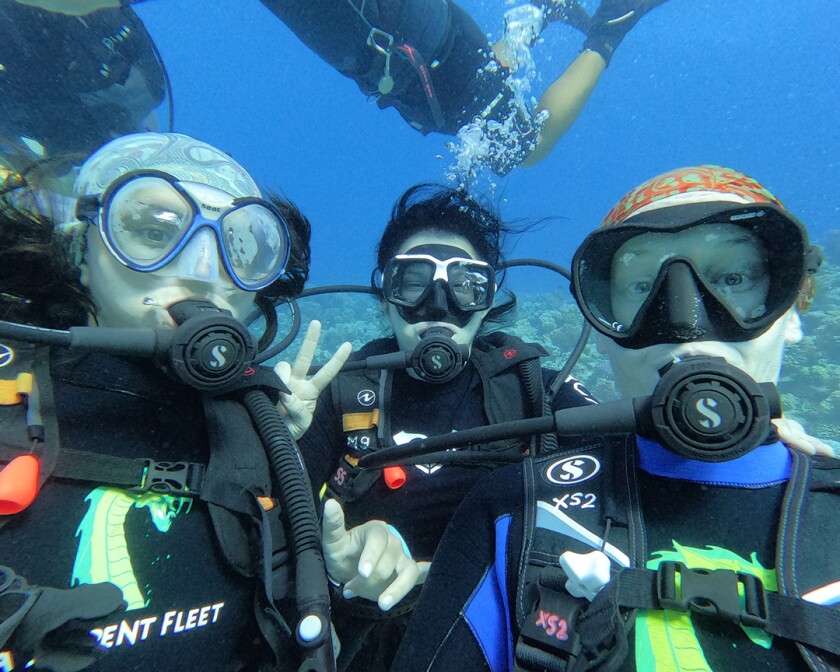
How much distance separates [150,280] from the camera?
6.08 feet

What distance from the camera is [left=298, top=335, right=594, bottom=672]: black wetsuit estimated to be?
279 cm

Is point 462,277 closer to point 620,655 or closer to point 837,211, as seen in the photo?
point 620,655

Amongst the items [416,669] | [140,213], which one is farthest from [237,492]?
[140,213]

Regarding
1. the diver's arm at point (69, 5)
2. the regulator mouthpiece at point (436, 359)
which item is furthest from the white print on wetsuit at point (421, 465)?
the diver's arm at point (69, 5)

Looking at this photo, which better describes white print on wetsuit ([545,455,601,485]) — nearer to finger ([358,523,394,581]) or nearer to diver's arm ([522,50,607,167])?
finger ([358,523,394,581])

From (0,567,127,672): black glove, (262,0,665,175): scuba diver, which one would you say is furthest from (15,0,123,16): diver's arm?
(0,567,127,672): black glove

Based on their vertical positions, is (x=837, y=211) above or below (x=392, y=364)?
above

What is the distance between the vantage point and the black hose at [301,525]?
60.2 inches

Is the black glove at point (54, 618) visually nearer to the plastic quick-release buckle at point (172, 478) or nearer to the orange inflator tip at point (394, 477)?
the plastic quick-release buckle at point (172, 478)

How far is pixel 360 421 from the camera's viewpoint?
3000mm

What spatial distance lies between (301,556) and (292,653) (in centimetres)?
32

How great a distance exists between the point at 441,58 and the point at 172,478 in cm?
887

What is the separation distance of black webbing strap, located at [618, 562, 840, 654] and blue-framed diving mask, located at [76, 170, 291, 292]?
6.00 feet

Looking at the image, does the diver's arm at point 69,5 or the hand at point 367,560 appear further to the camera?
the diver's arm at point 69,5
